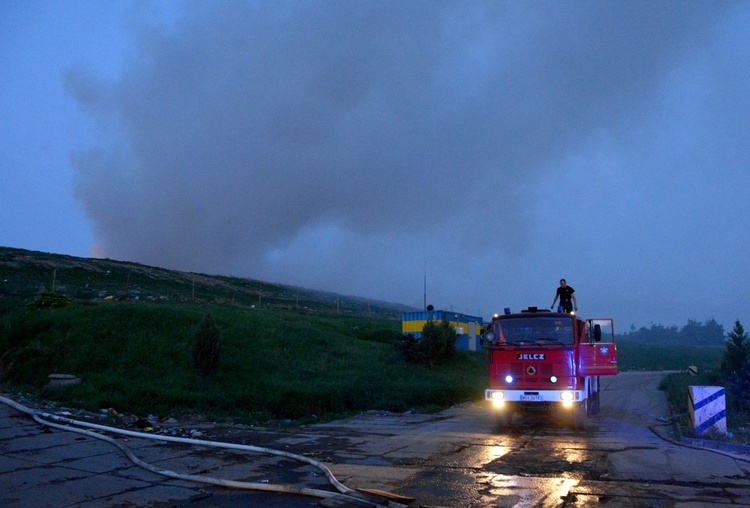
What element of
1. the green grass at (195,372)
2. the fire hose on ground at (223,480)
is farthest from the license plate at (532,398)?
the fire hose on ground at (223,480)

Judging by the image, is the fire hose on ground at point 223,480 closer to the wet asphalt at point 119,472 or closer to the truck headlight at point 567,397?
the wet asphalt at point 119,472

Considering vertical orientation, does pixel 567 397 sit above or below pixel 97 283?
below

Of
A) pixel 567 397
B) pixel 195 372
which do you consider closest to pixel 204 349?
pixel 195 372

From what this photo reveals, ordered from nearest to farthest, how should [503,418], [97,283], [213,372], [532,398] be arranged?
[532,398], [503,418], [213,372], [97,283]

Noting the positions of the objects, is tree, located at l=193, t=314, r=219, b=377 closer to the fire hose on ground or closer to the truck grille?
the fire hose on ground

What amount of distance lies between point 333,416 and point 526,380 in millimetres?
5913

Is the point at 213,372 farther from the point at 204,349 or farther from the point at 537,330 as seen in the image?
the point at 537,330

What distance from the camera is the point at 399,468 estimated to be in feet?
29.1

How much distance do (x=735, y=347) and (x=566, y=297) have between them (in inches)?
846

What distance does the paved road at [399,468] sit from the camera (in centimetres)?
689

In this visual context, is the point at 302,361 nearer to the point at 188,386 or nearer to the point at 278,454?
the point at 188,386

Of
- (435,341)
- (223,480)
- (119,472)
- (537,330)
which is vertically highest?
(537,330)

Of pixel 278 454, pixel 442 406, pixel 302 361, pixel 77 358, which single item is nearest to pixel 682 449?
pixel 278 454

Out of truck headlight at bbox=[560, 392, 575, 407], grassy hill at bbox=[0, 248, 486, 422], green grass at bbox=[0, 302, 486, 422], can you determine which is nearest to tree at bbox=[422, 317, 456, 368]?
grassy hill at bbox=[0, 248, 486, 422]
